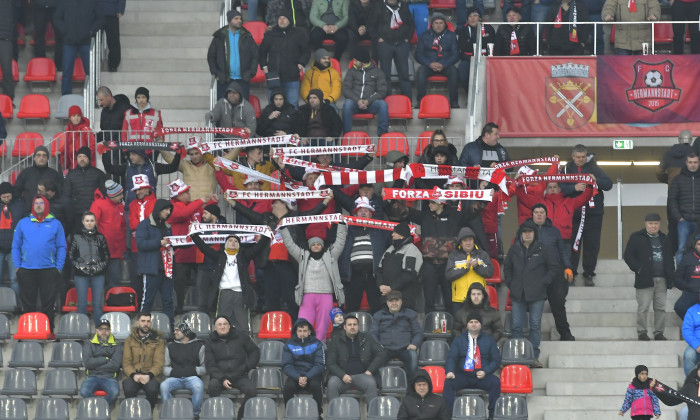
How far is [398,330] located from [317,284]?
126 centimetres

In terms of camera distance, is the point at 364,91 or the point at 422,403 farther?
the point at 364,91

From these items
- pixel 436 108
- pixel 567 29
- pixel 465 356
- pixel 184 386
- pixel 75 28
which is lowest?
pixel 184 386

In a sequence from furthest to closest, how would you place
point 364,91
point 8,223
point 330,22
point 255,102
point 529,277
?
point 330,22, point 255,102, point 364,91, point 8,223, point 529,277

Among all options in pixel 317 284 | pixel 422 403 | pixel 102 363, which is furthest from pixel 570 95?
pixel 102 363

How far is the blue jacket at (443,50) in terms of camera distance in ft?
82.5

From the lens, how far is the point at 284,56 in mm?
24500

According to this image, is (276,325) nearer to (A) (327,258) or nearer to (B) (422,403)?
(A) (327,258)

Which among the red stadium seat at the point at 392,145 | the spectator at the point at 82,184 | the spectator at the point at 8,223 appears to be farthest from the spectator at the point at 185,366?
the red stadium seat at the point at 392,145

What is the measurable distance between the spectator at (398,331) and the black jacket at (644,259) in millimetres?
2857

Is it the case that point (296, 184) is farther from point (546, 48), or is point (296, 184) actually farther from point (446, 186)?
point (546, 48)

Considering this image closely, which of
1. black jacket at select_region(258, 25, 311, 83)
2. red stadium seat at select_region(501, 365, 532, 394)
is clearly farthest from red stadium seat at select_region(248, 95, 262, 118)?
red stadium seat at select_region(501, 365, 532, 394)

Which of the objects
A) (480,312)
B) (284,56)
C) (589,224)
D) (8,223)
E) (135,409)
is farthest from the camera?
(284,56)

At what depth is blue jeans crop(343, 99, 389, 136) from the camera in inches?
951

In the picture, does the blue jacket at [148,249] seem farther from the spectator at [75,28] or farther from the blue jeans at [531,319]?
the spectator at [75,28]
